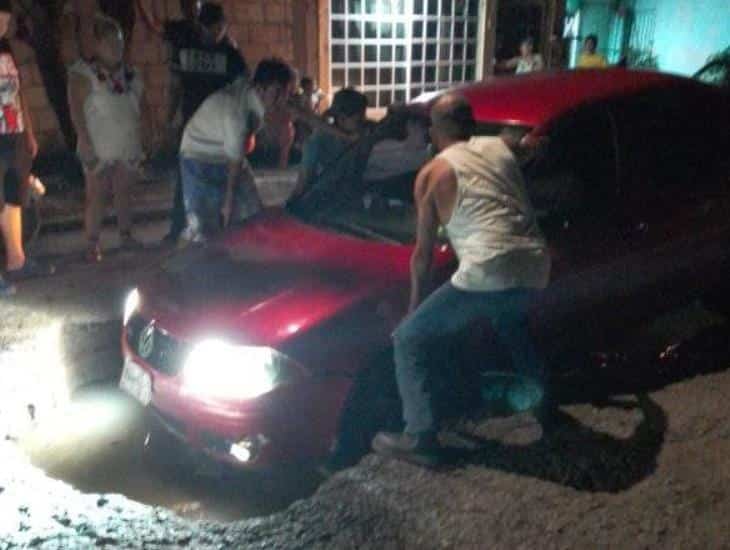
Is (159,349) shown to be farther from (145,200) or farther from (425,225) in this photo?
(145,200)

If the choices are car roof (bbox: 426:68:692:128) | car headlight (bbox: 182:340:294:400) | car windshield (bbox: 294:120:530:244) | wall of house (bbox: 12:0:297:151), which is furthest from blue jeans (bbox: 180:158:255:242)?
wall of house (bbox: 12:0:297:151)

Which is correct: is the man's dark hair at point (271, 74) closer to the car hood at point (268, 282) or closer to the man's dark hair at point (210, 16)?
the man's dark hair at point (210, 16)

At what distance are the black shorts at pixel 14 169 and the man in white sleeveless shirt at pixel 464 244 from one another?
3.58 metres

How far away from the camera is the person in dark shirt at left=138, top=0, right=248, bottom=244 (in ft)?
18.9

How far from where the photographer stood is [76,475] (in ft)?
12.1

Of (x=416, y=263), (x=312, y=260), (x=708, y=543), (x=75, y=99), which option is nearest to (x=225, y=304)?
(x=312, y=260)

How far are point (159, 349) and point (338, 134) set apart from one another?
7.04 feet

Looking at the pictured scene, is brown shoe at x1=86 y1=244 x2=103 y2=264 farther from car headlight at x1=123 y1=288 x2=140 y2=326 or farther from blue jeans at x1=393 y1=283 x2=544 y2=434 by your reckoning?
blue jeans at x1=393 y1=283 x2=544 y2=434

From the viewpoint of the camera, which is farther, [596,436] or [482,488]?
[596,436]

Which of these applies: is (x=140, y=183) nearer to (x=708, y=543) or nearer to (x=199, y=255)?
(x=199, y=255)

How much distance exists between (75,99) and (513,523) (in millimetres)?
4391

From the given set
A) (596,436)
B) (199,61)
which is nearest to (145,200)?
(199,61)

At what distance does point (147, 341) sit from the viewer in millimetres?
3510

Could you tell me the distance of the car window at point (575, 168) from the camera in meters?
3.87
